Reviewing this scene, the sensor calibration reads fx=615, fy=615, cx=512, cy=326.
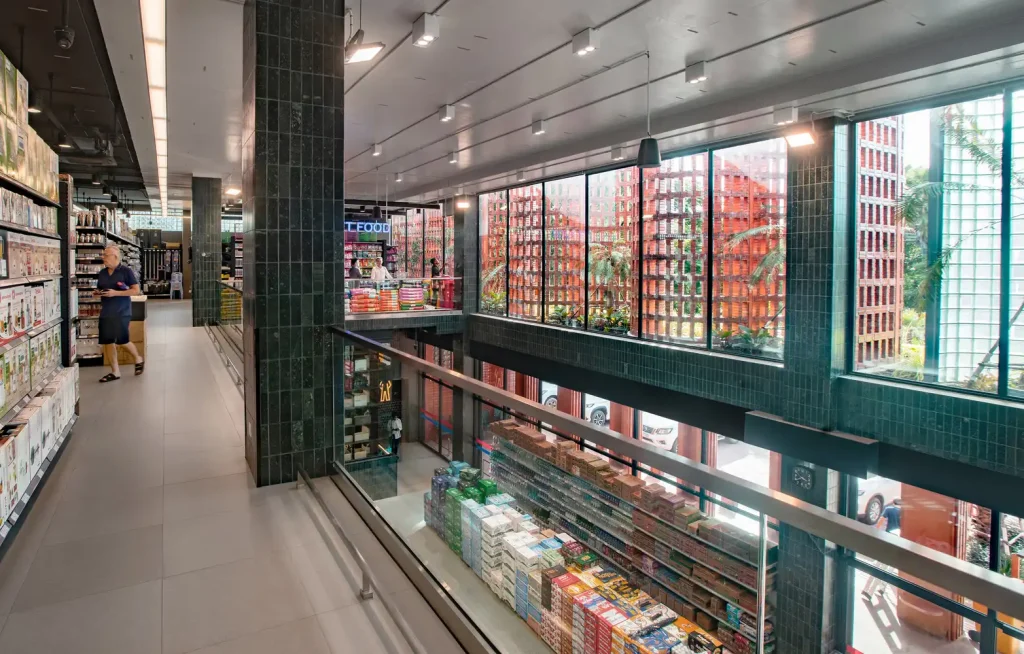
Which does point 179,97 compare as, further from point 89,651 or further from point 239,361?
point 89,651

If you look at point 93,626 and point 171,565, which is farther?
point 171,565

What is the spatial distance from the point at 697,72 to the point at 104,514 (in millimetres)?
5502

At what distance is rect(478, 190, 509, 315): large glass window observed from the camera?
520 inches

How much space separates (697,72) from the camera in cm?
546

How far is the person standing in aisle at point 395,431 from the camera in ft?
10.2

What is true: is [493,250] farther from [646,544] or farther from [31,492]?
[646,544]

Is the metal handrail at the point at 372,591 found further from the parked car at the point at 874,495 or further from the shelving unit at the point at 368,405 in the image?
the parked car at the point at 874,495

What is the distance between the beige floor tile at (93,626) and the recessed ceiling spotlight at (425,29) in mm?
4082

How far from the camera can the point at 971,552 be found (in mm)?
5418

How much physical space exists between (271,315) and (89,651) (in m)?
2.01

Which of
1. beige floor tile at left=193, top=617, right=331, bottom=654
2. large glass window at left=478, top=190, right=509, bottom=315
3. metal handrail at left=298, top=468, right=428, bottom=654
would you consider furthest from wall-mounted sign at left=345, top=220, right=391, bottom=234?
beige floor tile at left=193, top=617, right=331, bottom=654

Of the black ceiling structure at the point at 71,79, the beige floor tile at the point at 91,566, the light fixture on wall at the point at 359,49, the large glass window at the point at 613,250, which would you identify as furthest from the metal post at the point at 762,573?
the large glass window at the point at 613,250

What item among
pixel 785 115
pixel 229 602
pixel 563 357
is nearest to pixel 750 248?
pixel 785 115

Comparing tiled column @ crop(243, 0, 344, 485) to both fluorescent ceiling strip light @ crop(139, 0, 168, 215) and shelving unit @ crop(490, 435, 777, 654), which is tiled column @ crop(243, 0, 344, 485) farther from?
shelving unit @ crop(490, 435, 777, 654)
